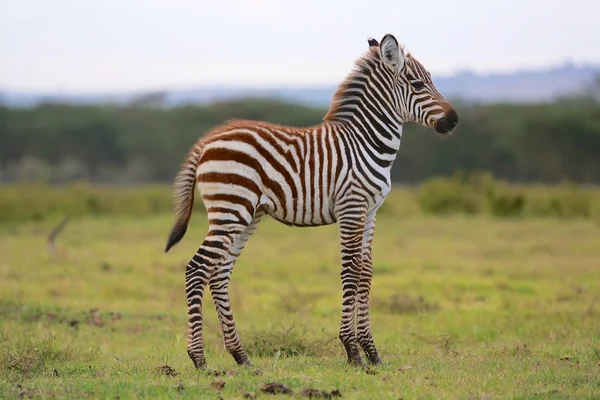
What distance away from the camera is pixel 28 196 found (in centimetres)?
3012

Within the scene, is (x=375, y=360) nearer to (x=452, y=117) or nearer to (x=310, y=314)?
(x=452, y=117)

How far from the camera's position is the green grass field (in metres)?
6.97

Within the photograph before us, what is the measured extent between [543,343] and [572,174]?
141 ft

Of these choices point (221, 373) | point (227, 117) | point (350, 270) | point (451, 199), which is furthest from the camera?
point (227, 117)

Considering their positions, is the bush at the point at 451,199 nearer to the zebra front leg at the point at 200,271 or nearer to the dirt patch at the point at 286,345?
the dirt patch at the point at 286,345

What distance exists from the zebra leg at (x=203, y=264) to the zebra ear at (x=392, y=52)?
195cm

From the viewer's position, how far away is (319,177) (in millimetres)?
7750

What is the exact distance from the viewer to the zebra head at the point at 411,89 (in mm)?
8078

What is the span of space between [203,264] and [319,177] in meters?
1.21

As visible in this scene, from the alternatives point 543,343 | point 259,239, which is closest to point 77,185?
point 259,239

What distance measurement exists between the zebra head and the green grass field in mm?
2151

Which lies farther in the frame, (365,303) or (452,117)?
(365,303)

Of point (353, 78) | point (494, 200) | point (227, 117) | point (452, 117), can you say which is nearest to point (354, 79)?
point (353, 78)

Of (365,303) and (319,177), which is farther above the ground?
(319,177)
